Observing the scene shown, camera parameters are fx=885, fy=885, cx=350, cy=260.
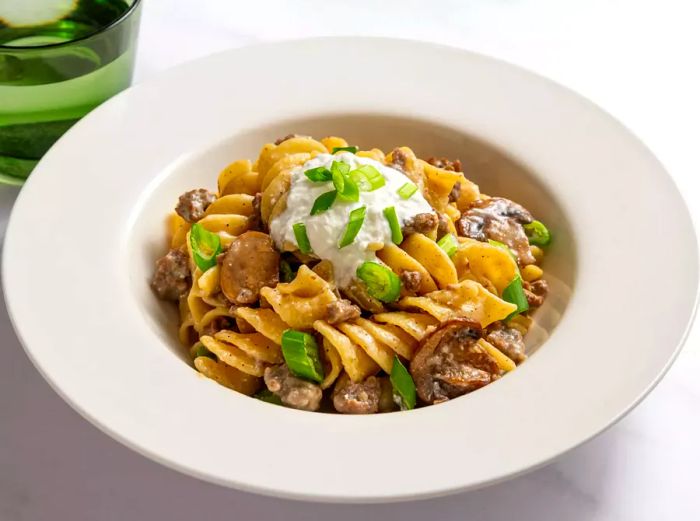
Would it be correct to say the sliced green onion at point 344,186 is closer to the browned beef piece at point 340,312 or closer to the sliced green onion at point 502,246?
the browned beef piece at point 340,312

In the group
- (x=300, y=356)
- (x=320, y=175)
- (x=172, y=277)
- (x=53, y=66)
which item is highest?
(x=320, y=175)

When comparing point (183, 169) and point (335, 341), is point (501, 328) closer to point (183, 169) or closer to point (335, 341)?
point (335, 341)

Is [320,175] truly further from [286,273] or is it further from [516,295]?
[516,295]

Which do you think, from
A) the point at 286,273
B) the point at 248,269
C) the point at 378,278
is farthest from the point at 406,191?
the point at 248,269

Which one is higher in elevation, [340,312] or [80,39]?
[80,39]

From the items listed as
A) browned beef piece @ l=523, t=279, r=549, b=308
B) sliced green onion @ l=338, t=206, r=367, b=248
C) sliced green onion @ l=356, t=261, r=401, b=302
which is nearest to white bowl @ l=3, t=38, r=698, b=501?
browned beef piece @ l=523, t=279, r=549, b=308

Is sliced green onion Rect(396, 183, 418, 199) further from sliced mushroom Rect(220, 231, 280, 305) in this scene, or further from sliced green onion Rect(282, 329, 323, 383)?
sliced green onion Rect(282, 329, 323, 383)
